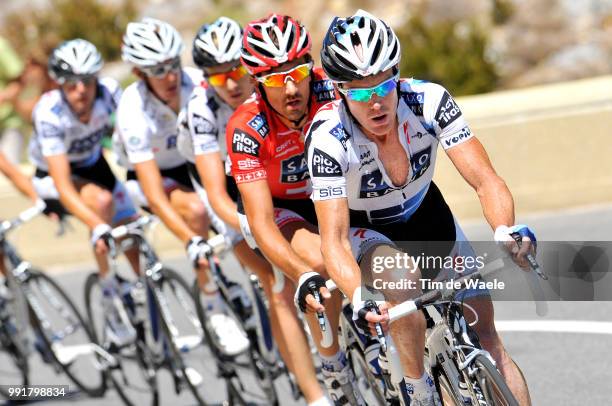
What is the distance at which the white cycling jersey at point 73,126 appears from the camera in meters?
8.71

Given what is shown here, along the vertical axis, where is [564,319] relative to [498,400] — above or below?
below

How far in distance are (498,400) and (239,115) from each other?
2127mm

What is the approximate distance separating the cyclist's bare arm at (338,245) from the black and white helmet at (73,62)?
372 centimetres

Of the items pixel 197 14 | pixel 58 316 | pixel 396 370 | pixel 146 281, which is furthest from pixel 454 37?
pixel 396 370

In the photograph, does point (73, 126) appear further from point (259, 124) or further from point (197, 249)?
point (259, 124)

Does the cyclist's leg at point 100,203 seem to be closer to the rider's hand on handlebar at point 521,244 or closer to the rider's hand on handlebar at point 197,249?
the rider's hand on handlebar at point 197,249

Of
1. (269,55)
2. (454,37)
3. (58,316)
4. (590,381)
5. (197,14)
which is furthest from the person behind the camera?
(197,14)

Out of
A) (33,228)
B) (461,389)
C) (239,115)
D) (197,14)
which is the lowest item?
(197,14)

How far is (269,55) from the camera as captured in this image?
19.9 ft

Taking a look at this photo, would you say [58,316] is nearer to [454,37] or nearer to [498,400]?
[498,400]

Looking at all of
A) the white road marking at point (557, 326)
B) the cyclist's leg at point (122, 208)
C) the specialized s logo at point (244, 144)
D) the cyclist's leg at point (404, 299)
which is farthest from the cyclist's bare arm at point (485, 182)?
the cyclist's leg at point (122, 208)

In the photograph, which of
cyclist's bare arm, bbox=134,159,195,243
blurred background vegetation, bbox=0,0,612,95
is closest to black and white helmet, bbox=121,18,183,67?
cyclist's bare arm, bbox=134,159,195,243

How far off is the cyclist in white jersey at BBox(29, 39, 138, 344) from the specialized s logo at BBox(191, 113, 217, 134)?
4.40ft

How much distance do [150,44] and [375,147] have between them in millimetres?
2907
